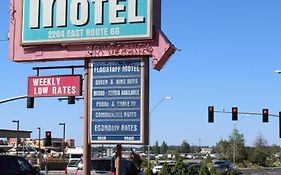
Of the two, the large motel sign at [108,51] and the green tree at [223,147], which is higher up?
the large motel sign at [108,51]

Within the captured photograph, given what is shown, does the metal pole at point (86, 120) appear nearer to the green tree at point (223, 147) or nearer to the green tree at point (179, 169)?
the green tree at point (179, 169)

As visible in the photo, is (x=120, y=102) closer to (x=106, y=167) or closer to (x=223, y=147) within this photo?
(x=106, y=167)

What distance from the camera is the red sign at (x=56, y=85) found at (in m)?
13.4

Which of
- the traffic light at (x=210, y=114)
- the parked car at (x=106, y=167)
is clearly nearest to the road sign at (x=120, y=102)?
the parked car at (x=106, y=167)

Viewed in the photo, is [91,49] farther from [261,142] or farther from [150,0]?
[261,142]

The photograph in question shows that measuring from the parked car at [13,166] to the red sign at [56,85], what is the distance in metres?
6.65

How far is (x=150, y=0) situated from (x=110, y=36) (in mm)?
1229

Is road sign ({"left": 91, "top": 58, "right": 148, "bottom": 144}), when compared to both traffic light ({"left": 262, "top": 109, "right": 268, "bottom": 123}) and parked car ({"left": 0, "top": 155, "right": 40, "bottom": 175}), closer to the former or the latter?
parked car ({"left": 0, "top": 155, "right": 40, "bottom": 175})

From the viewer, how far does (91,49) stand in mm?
13219

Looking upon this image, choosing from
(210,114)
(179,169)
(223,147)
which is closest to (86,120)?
(179,169)

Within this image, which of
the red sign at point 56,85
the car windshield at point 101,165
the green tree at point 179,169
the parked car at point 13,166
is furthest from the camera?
the car windshield at point 101,165

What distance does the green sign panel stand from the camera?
12898mm

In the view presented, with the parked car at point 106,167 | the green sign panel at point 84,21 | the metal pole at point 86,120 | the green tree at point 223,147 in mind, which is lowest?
the green tree at point 223,147

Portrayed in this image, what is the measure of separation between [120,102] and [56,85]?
173 centimetres
